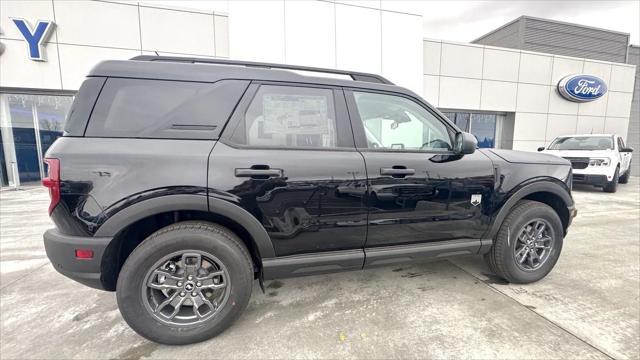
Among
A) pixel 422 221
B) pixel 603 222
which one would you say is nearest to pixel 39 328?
pixel 422 221

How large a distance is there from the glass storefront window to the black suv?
10056 mm

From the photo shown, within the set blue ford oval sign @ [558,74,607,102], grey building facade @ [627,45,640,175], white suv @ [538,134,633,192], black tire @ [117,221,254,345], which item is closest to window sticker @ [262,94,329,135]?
black tire @ [117,221,254,345]

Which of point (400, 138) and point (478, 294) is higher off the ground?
point (400, 138)

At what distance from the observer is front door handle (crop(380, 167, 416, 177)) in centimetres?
225

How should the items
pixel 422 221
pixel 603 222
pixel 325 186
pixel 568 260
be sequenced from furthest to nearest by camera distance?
pixel 603 222 < pixel 568 260 < pixel 422 221 < pixel 325 186

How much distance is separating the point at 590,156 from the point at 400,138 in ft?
29.0

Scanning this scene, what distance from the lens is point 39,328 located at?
220 centimetres

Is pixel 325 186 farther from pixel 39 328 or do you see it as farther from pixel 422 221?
pixel 39 328

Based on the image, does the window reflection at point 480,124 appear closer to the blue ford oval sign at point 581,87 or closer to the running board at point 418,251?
the blue ford oval sign at point 581,87

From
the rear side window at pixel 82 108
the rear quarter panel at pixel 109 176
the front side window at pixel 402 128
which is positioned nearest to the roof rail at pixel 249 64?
the front side window at pixel 402 128

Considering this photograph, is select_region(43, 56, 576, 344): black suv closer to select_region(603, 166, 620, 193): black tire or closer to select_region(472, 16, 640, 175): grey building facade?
select_region(603, 166, 620, 193): black tire

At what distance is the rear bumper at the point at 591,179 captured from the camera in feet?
25.7

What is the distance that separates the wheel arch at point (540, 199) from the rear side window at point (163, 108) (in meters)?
2.65

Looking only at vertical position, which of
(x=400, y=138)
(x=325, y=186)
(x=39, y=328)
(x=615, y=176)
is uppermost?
(x=400, y=138)
